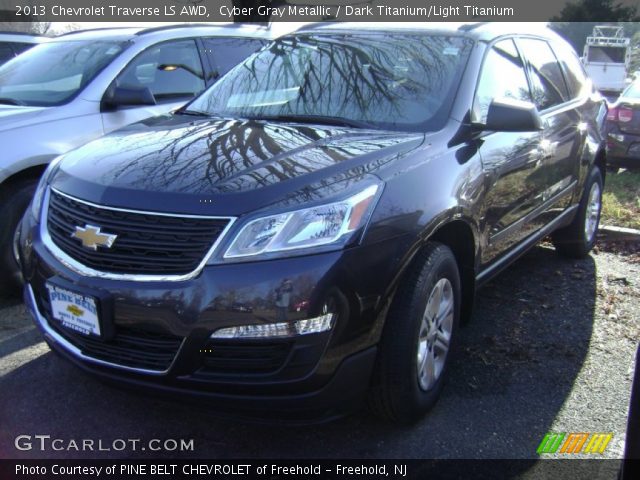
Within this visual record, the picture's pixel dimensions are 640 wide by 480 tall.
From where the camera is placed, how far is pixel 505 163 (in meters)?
3.62

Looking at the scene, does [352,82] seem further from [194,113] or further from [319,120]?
[194,113]

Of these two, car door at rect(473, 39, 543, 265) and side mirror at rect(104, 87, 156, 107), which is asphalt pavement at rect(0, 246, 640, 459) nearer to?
car door at rect(473, 39, 543, 265)

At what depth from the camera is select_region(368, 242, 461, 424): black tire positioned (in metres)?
2.72

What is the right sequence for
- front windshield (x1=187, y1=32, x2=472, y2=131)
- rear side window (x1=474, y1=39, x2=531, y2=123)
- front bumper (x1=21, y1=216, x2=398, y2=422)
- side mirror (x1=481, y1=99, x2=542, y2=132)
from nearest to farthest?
front bumper (x1=21, y1=216, x2=398, y2=422)
side mirror (x1=481, y1=99, x2=542, y2=132)
front windshield (x1=187, y1=32, x2=472, y2=131)
rear side window (x1=474, y1=39, x2=531, y2=123)

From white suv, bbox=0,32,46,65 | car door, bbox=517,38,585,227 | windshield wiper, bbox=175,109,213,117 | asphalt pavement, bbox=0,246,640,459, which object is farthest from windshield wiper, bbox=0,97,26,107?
white suv, bbox=0,32,46,65

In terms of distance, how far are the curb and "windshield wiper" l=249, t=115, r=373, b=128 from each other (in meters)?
3.67

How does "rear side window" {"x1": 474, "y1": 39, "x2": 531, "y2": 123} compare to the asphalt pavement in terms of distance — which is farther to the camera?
"rear side window" {"x1": 474, "y1": 39, "x2": 531, "y2": 123}

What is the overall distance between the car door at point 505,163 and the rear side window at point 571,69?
976 mm

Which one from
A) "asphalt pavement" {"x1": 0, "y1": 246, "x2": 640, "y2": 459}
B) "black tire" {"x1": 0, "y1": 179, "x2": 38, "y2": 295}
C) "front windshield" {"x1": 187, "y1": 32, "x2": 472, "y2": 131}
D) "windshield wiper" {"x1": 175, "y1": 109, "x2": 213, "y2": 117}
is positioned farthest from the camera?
"black tire" {"x1": 0, "y1": 179, "x2": 38, "y2": 295}

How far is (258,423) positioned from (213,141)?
1.34 metres

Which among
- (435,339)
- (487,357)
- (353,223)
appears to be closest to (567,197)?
(487,357)

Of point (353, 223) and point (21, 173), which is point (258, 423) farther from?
point (21, 173)

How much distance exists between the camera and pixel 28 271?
3.03 metres

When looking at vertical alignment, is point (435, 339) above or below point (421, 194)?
below
